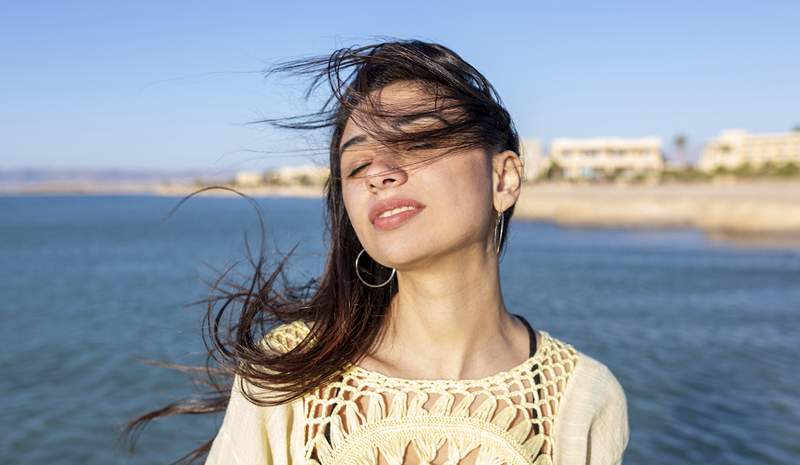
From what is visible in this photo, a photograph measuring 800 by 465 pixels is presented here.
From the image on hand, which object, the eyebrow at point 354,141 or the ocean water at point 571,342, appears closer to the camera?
the eyebrow at point 354,141

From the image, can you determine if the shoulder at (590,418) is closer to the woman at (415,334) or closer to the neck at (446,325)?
the woman at (415,334)

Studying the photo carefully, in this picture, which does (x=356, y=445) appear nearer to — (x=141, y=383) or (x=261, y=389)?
(x=261, y=389)

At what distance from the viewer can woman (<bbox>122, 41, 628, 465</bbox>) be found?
1719mm

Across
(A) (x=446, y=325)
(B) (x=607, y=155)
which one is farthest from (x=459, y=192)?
(B) (x=607, y=155)

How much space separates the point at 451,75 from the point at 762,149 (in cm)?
13088

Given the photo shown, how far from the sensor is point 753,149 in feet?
395

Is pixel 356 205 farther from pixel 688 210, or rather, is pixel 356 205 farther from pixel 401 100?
pixel 688 210

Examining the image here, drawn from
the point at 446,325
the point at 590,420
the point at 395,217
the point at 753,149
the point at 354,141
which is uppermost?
the point at 354,141

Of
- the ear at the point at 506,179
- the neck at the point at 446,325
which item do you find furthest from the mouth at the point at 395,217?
the ear at the point at 506,179

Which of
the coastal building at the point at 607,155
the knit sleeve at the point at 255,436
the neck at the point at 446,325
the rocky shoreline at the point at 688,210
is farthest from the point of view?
the coastal building at the point at 607,155

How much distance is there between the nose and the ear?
324 millimetres

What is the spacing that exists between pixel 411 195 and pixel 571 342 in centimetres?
943

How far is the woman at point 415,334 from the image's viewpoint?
67.7 inches

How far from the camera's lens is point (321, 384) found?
5.82ft
